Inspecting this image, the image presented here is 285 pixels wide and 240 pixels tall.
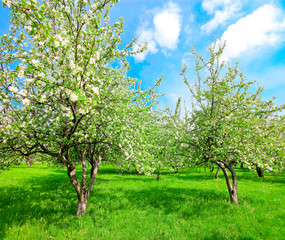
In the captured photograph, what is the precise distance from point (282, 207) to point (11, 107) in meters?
16.1

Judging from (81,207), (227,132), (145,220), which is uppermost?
(227,132)

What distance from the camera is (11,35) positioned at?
718cm

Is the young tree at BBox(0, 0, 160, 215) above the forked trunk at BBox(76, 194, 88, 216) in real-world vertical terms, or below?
above

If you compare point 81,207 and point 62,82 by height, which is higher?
point 62,82

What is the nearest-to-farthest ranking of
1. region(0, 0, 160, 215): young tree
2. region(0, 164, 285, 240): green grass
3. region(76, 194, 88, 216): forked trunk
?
region(0, 0, 160, 215): young tree < region(0, 164, 285, 240): green grass < region(76, 194, 88, 216): forked trunk

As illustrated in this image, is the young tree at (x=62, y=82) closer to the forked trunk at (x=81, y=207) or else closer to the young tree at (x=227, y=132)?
the forked trunk at (x=81, y=207)

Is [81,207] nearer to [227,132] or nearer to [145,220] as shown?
[145,220]

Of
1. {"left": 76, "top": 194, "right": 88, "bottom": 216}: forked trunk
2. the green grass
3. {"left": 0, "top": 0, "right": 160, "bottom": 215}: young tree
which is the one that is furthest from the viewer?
{"left": 76, "top": 194, "right": 88, "bottom": 216}: forked trunk

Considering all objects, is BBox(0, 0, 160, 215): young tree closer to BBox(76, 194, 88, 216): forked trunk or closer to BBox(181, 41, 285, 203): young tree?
BBox(76, 194, 88, 216): forked trunk

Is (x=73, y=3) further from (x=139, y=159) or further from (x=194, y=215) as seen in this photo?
(x=194, y=215)

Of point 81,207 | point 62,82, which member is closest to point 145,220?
point 81,207

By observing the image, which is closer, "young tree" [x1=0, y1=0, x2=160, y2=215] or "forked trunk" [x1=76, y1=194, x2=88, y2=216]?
"young tree" [x1=0, y1=0, x2=160, y2=215]

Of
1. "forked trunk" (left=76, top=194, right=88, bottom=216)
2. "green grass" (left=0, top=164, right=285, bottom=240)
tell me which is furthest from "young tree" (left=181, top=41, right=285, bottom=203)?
"forked trunk" (left=76, top=194, right=88, bottom=216)

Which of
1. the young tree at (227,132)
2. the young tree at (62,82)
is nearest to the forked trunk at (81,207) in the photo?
the young tree at (62,82)
